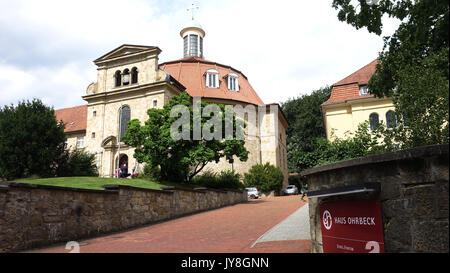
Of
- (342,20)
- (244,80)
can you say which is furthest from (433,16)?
(244,80)

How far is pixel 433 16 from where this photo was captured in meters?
9.37

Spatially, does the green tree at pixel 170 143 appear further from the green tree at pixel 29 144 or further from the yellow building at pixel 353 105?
the yellow building at pixel 353 105

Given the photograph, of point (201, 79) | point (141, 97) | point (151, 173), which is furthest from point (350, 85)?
point (151, 173)

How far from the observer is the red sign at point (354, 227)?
3832 millimetres

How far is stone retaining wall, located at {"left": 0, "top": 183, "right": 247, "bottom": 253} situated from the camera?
8391 millimetres

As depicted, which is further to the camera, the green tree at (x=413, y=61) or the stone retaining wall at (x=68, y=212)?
the green tree at (x=413, y=61)

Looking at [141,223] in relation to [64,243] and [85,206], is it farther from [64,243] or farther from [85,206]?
[64,243]

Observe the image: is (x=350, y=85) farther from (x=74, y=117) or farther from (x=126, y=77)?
(x=74, y=117)

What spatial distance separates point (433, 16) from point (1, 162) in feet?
85.0

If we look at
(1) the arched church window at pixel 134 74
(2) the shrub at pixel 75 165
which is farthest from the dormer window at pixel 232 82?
(2) the shrub at pixel 75 165

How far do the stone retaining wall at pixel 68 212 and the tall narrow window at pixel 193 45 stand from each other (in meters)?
34.8

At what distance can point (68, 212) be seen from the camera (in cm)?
1011

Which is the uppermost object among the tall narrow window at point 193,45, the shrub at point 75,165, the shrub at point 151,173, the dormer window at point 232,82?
the tall narrow window at point 193,45
